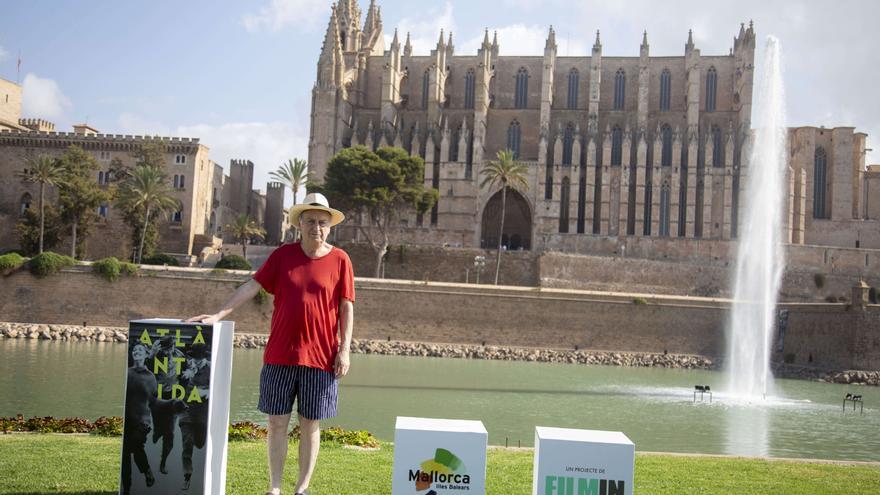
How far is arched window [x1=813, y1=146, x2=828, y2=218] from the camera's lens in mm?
60469

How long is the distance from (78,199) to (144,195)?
3288mm

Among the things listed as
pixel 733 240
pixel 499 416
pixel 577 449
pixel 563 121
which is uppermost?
pixel 563 121

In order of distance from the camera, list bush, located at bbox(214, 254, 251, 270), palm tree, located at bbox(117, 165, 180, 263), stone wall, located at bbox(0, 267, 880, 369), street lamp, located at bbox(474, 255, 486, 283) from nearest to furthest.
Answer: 1. stone wall, located at bbox(0, 267, 880, 369)
2. bush, located at bbox(214, 254, 251, 270)
3. palm tree, located at bbox(117, 165, 180, 263)
4. street lamp, located at bbox(474, 255, 486, 283)

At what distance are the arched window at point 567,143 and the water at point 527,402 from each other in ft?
90.3

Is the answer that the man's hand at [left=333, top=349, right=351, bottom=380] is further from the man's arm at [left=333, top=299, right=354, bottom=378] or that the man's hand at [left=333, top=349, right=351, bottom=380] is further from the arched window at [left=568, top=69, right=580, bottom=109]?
the arched window at [left=568, top=69, right=580, bottom=109]

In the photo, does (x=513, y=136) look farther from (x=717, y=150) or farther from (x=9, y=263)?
(x=9, y=263)

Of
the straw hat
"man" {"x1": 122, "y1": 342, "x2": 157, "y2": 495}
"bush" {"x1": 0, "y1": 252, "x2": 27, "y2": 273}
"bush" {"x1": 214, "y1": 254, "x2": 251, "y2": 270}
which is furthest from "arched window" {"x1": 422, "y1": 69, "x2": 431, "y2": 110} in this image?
"man" {"x1": 122, "y1": 342, "x2": 157, "y2": 495}

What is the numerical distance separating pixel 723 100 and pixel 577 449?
58017 millimetres

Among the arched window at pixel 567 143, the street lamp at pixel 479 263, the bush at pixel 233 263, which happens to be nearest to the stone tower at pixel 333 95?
the bush at pixel 233 263

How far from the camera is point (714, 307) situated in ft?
136

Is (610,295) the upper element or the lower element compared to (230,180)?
lower

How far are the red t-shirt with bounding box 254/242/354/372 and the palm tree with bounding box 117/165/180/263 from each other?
42.9 meters

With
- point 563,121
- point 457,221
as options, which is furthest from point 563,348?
point 563,121

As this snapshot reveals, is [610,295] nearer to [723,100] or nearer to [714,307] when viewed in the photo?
[714,307]
